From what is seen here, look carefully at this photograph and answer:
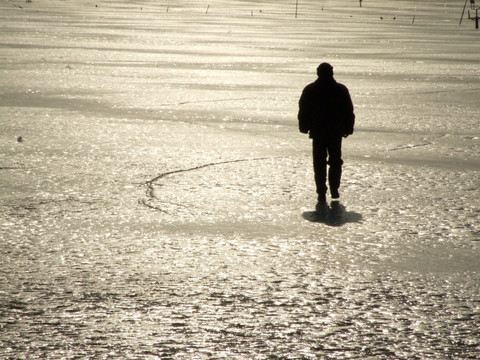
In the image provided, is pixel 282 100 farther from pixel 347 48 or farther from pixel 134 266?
pixel 347 48

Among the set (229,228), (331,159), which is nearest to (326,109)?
(331,159)

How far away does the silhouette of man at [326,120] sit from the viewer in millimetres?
8820

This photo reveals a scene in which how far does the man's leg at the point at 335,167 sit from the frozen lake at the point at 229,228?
0.17 m

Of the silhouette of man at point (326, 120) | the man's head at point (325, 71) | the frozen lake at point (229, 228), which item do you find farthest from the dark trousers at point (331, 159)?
the man's head at point (325, 71)

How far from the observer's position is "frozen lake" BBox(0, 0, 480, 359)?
5.25 meters

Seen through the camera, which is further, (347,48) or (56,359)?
(347,48)

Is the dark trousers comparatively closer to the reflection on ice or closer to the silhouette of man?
the silhouette of man

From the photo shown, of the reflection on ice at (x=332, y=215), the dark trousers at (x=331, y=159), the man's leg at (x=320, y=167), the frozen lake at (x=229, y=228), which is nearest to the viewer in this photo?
the frozen lake at (x=229, y=228)

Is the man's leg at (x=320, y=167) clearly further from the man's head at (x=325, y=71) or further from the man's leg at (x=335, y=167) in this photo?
the man's head at (x=325, y=71)

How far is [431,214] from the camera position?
26.9ft

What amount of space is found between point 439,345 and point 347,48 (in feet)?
89.9

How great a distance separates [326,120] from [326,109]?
0.37 feet

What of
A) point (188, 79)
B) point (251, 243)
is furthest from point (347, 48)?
point (251, 243)

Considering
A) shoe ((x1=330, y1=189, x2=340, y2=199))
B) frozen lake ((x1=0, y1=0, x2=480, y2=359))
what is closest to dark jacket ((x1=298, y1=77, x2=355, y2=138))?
shoe ((x1=330, y1=189, x2=340, y2=199))
